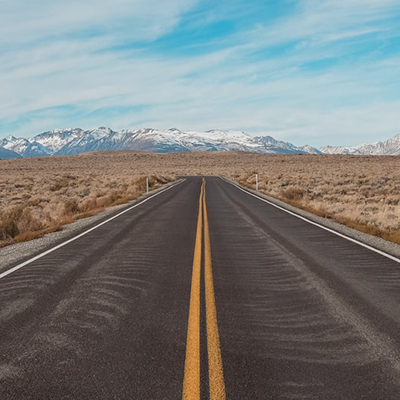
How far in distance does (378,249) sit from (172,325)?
675 centimetres

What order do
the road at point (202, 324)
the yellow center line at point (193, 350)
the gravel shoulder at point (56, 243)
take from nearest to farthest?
1. the yellow center line at point (193, 350)
2. the road at point (202, 324)
3. the gravel shoulder at point (56, 243)

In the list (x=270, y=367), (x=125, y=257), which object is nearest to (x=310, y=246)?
(x=125, y=257)

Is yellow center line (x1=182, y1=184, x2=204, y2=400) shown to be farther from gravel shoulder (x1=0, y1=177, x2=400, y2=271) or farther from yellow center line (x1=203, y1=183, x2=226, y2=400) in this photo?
gravel shoulder (x1=0, y1=177, x2=400, y2=271)

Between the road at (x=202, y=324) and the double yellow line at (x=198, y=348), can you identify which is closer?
the double yellow line at (x=198, y=348)

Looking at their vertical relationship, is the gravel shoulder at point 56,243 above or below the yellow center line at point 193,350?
above

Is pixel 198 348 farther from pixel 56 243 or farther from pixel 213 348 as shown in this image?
pixel 56 243

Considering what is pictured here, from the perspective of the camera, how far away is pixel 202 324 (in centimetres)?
510

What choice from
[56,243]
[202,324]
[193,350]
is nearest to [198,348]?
[193,350]

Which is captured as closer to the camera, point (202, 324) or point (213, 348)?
point (213, 348)

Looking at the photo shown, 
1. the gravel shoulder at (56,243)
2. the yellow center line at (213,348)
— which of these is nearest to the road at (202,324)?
the yellow center line at (213,348)

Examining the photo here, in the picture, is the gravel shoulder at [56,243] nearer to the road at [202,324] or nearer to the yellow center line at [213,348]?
the road at [202,324]

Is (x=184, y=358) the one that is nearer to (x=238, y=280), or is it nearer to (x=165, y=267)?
(x=238, y=280)

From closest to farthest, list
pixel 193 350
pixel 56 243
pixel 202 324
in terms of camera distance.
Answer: pixel 193 350 < pixel 202 324 < pixel 56 243

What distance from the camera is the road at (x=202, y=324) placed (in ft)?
12.2
